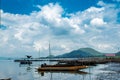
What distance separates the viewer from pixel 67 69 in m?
67.6

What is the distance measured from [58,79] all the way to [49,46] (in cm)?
3356

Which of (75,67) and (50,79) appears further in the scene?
(75,67)

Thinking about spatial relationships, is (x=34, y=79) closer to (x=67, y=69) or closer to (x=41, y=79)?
(x=41, y=79)

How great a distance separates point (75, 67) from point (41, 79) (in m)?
21.9

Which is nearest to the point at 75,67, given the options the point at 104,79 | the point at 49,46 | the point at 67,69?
the point at 67,69

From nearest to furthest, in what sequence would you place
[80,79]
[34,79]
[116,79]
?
1. [116,79]
2. [80,79]
3. [34,79]

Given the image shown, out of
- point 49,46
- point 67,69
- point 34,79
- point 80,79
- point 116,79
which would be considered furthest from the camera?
point 49,46

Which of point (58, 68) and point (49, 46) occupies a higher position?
point (49, 46)

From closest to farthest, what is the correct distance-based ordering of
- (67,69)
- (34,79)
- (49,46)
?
(34,79)
(67,69)
(49,46)

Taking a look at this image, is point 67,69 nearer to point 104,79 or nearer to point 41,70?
point 41,70

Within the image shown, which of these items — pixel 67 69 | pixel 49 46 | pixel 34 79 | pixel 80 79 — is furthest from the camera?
pixel 49 46

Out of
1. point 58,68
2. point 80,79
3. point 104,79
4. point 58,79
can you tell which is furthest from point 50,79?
point 58,68

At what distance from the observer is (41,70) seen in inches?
2788

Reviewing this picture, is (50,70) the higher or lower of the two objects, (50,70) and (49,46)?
the lower
